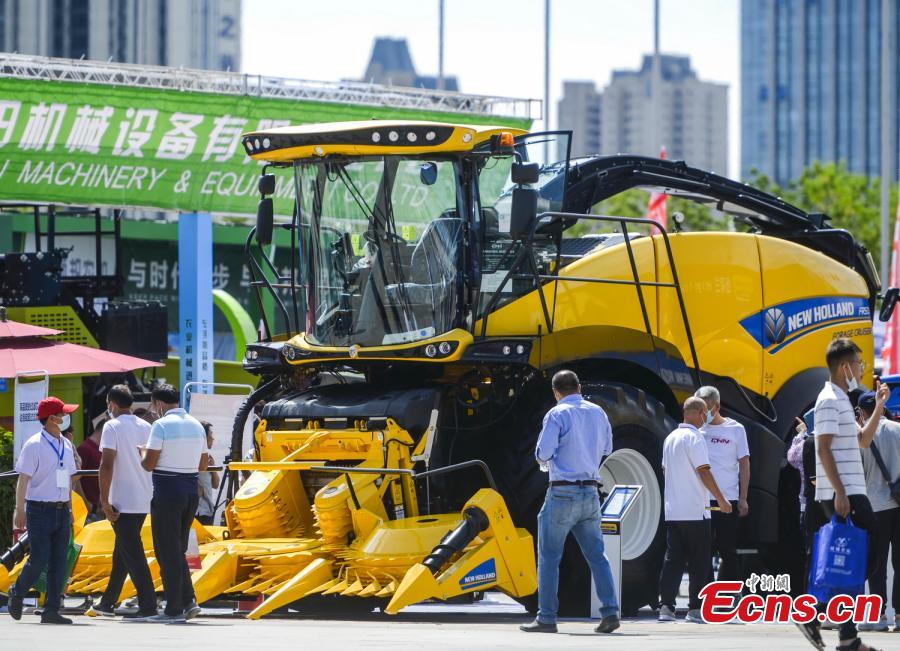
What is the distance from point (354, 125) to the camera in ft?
41.2

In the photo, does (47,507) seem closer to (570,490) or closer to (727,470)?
(570,490)

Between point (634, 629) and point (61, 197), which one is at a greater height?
point (61, 197)

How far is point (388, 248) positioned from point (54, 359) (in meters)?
4.89

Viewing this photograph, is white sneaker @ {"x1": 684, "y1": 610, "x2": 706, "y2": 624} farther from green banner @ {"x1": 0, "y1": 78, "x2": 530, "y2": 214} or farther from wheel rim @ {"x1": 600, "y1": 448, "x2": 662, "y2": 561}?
green banner @ {"x1": 0, "y1": 78, "x2": 530, "y2": 214}

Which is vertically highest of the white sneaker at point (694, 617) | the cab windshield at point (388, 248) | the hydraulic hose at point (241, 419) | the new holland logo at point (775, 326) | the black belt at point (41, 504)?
the cab windshield at point (388, 248)

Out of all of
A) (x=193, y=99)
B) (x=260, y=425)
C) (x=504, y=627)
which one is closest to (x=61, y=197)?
(x=193, y=99)

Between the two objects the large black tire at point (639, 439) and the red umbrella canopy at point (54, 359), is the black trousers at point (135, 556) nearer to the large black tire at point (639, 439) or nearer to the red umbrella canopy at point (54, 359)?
the large black tire at point (639, 439)

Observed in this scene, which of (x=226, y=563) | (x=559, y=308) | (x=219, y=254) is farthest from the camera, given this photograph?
(x=219, y=254)

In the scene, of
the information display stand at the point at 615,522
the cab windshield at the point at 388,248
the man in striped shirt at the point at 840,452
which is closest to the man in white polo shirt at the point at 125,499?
the cab windshield at the point at 388,248

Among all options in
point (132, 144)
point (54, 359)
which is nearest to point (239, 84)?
point (132, 144)

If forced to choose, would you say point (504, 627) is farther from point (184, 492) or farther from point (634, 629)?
point (184, 492)

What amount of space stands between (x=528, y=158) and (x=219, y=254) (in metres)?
19.6

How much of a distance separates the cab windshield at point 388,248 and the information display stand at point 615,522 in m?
1.75

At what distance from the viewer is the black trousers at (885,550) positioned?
1113 cm
